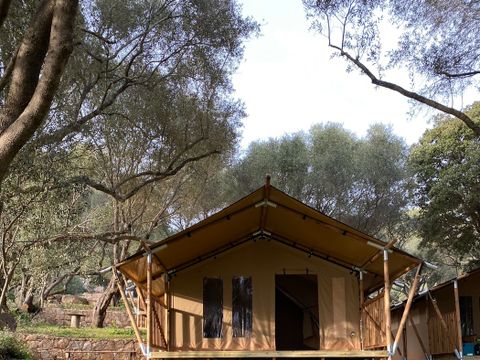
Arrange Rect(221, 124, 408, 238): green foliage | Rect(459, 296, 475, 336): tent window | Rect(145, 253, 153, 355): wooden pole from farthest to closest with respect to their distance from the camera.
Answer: Rect(221, 124, 408, 238): green foliage → Rect(459, 296, 475, 336): tent window → Rect(145, 253, 153, 355): wooden pole

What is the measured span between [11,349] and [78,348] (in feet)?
9.08

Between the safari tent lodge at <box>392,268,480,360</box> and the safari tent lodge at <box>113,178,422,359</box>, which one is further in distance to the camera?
the safari tent lodge at <box>392,268,480,360</box>

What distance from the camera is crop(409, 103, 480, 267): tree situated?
16594 millimetres

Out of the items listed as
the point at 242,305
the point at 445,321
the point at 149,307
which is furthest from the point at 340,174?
the point at 149,307

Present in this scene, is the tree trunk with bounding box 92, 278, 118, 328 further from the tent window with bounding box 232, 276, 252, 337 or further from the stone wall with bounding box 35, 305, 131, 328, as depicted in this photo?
the tent window with bounding box 232, 276, 252, 337

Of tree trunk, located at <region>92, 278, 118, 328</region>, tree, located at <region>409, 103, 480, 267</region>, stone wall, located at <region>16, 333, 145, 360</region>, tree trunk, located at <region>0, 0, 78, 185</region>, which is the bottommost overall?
stone wall, located at <region>16, 333, 145, 360</region>

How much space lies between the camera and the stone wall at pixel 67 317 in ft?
68.8

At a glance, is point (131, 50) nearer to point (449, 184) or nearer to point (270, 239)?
A: point (270, 239)

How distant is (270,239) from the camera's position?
11.1 m

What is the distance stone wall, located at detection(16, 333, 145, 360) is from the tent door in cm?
378

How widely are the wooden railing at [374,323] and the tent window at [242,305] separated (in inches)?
83.9

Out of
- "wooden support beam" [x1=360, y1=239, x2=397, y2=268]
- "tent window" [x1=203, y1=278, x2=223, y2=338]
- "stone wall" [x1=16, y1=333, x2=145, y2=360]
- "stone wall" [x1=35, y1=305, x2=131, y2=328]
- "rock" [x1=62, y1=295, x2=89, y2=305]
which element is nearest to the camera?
"wooden support beam" [x1=360, y1=239, x2=397, y2=268]

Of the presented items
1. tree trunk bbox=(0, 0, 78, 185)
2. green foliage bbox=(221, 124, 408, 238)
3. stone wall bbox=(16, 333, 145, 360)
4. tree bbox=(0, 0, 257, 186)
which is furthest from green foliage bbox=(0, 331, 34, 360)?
green foliage bbox=(221, 124, 408, 238)

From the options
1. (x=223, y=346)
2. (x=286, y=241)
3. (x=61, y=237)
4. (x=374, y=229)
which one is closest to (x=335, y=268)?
(x=286, y=241)
